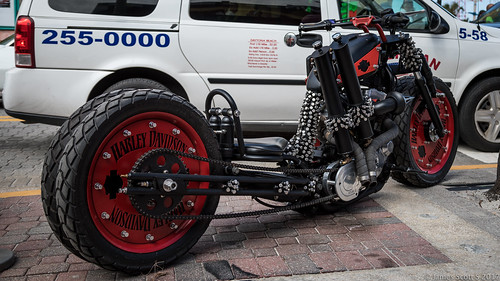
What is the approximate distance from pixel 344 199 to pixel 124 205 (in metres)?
1.47

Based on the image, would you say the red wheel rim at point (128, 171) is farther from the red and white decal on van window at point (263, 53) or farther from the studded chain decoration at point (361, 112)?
the red and white decal on van window at point (263, 53)

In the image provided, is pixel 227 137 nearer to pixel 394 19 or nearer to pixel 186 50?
pixel 394 19

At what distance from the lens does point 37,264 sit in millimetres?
3369

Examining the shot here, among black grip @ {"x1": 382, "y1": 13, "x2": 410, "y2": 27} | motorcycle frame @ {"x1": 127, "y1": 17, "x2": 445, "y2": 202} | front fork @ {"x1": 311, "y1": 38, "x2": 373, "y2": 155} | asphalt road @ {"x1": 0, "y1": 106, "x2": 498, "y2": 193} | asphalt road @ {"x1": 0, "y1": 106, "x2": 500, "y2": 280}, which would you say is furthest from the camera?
asphalt road @ {"x1": 0, "y1": 106, "x2": 498, "y2": 193}

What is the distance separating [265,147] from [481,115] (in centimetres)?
371

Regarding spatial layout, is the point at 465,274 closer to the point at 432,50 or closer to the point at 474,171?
the point at 474,171

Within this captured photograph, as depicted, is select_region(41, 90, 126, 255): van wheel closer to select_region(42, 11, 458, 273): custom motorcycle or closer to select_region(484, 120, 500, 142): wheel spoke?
select_region(42, 11, 458, 273): custom motorcycle

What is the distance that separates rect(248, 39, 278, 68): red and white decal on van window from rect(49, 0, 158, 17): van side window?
3.39 ft

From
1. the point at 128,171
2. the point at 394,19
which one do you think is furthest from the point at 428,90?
the point at 128,171

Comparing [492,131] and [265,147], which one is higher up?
[265,147]

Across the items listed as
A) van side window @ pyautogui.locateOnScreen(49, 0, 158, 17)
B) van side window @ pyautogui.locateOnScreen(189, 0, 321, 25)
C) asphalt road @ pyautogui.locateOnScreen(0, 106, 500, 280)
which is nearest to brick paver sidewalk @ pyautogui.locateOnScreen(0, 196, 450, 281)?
asphalt road @ pyautogui.locateOnScreen(0, 106, 500, 280)

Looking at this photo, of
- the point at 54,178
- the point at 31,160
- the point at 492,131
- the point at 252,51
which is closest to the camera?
the point at 54,178

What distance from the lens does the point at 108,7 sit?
5.54 meters

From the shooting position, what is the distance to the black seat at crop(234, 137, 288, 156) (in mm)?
3701
